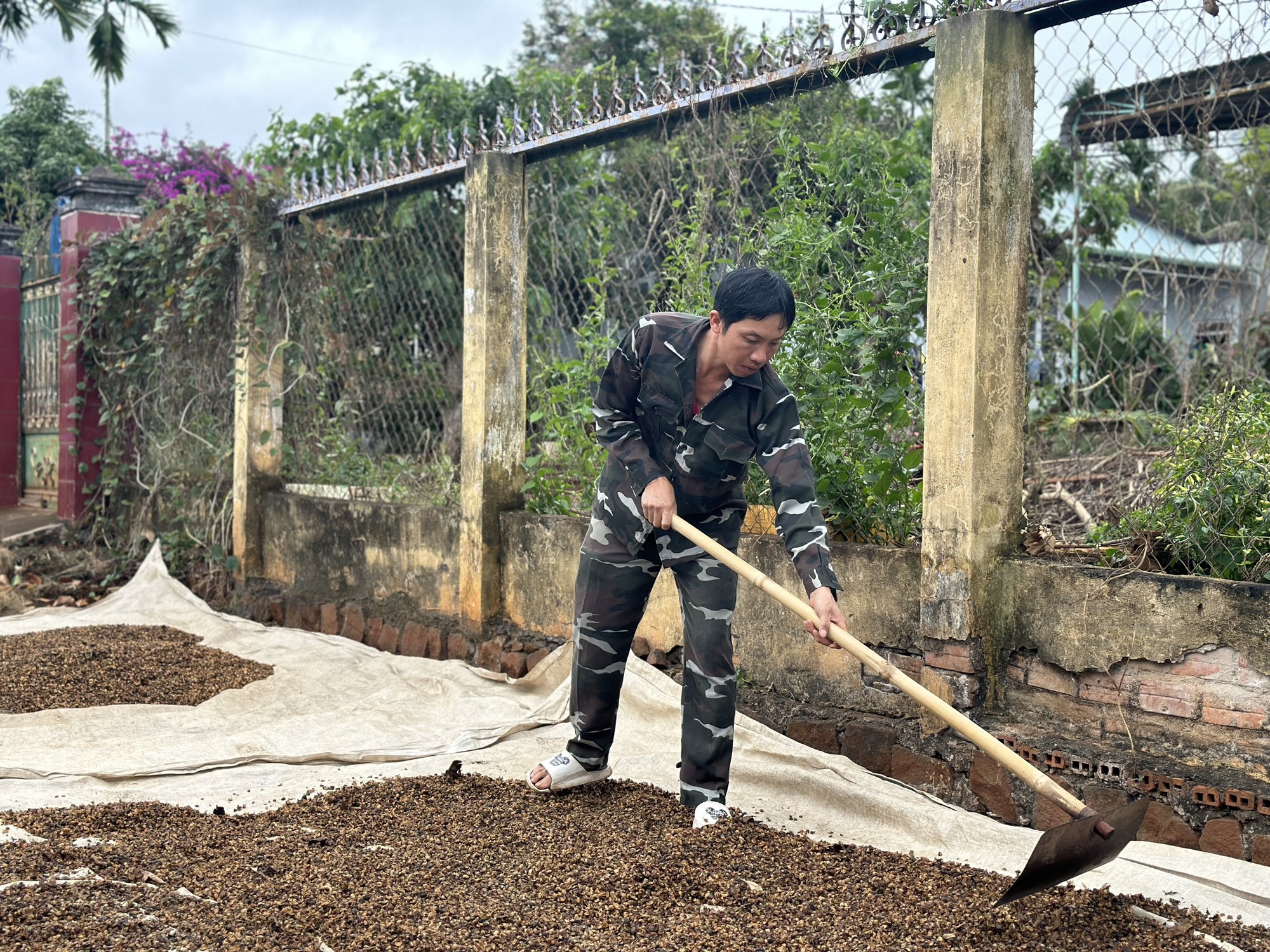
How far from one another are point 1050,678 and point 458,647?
279 centimetres

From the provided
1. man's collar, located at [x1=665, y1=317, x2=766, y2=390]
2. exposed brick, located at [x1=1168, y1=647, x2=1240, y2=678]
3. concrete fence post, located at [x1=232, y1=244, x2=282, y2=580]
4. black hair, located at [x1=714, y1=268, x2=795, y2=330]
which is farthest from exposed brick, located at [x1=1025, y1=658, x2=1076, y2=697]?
concrete fence post, located at [x1=232, y1=244, x2=282, y2=580]

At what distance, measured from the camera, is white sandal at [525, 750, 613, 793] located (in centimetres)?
341

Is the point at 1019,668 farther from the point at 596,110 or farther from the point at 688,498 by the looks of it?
the point at 596,110

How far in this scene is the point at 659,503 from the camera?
3051mm

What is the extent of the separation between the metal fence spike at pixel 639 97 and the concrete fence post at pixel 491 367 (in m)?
0.80

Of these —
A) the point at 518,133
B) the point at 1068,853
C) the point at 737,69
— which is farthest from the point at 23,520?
the point at 1068,853

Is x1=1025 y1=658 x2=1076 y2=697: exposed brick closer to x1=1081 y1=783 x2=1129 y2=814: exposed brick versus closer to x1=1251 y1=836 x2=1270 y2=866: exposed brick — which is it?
x1=1081 y1=783 x2=1129 y2=814: exposed brick

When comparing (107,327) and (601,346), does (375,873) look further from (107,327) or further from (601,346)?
(107,327)

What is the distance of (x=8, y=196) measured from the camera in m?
17.4

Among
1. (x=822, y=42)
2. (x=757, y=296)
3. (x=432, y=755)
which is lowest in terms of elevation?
(x=432, y=755)

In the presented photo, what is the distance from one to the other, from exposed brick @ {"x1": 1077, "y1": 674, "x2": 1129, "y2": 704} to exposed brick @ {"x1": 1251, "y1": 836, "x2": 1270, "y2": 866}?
18.5 inches

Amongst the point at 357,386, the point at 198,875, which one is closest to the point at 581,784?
the point at 198,875

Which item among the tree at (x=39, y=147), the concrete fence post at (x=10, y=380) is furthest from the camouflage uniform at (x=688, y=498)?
the tree at (x=39, y=147)

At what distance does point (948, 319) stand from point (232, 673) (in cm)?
342
